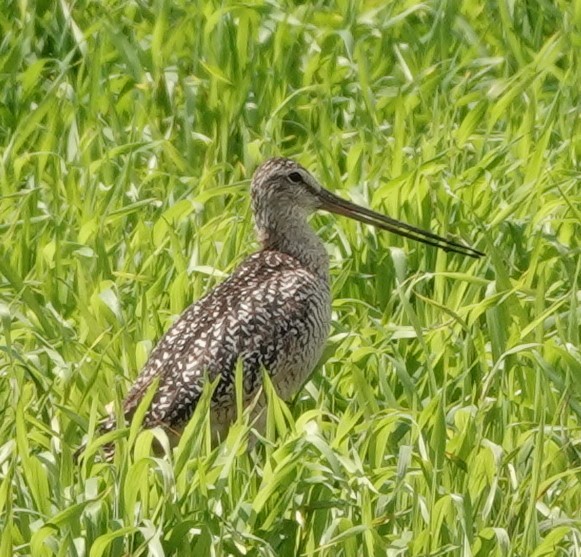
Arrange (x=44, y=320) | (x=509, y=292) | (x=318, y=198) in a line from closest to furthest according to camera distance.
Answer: (x=509, y=292), (x=44, y=320), (x=318, y=198)

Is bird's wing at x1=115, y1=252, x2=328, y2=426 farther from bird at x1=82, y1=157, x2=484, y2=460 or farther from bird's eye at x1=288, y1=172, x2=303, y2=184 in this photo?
bird's eye at x1=288, y1=172, x2=303, y2=184

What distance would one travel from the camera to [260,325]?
5.79 metres

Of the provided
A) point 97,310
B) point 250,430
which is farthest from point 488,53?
point 250,430

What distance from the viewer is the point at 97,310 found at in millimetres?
6125

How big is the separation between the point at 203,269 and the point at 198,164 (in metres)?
1.49

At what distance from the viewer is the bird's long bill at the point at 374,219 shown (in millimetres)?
6414

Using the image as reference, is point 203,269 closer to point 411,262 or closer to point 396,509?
point 411,262

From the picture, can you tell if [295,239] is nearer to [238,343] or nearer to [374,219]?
[374,219]

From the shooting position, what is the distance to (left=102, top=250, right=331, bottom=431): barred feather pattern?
556 cm

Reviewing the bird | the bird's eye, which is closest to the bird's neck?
the bird

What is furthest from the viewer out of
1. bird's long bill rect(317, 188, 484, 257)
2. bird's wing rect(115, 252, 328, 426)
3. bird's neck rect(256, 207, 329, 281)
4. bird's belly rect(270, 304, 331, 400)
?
bird's long bill rect(317, 188, 484, 257)

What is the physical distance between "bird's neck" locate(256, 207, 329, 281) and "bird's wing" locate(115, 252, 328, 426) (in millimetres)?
197

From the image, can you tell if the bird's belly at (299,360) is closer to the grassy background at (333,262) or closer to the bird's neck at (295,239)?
the grassy background at (333,262)

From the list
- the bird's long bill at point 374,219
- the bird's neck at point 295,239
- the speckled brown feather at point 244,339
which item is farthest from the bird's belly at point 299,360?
the bird's long bill at point 374,219
